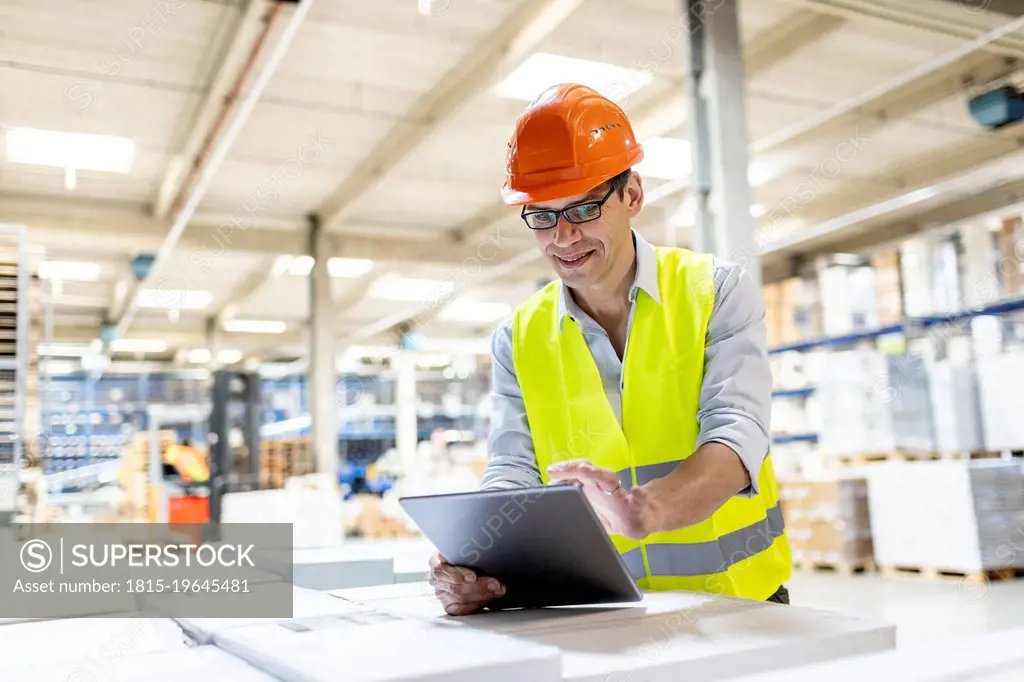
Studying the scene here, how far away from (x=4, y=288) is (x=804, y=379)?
9191 mm

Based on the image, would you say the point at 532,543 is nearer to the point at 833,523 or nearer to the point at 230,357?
the point at 833,523

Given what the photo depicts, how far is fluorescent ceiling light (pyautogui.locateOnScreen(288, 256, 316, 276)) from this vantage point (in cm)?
1411

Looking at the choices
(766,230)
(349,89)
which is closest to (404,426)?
(766,230)

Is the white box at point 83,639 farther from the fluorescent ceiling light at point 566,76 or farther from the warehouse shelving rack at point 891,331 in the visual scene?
the warehouse shelving rack at point 891,331

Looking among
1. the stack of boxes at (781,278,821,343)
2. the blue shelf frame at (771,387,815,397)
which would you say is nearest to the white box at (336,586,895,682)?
the stack of boxes at (781,278,821,343)

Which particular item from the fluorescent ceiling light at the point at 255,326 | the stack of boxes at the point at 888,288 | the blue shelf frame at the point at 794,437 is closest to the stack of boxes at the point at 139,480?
the fluorescent ceiling light at the point at 255,326

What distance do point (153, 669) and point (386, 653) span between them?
0.28 meters

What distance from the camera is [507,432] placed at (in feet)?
6.96

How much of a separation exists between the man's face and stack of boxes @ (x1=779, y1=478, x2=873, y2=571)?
775 centimetres

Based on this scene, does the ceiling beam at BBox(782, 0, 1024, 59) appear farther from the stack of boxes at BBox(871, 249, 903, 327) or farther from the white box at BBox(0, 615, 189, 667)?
the white box at BBox(0, 615, 189, 667)

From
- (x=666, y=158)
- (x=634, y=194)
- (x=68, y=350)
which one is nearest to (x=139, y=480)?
(x=68, y=350)

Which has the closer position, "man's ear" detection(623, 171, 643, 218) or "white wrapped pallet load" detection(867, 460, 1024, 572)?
"man's ear" detection(623, 171, 643, 218)

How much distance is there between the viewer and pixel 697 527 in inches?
74.1

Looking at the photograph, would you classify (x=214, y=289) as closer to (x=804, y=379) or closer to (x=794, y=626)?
(x=804, y=379)
